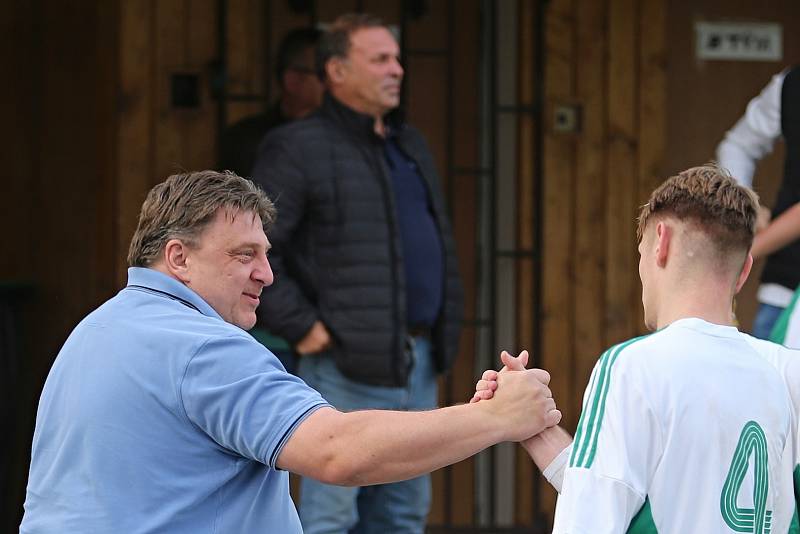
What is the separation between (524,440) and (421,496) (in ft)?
6.38

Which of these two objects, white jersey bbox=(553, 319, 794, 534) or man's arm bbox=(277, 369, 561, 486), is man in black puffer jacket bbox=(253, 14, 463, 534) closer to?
man's arm bbox=(277, 369, 561, 486)

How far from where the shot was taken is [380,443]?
2.55m

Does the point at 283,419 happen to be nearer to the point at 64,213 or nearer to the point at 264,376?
the point at 264,376

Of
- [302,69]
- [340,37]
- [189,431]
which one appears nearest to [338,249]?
[340,37]

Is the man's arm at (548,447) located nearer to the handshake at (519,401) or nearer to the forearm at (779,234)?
the handshake at (519,401)

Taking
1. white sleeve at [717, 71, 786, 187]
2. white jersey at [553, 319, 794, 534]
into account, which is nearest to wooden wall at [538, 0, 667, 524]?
white sleeve at [717, 71, 786, 187]

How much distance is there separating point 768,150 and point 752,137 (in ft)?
0.27

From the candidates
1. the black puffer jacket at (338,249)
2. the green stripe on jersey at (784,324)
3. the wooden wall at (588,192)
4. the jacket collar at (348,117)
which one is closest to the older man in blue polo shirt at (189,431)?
the green stripe on jersey at (784,324)

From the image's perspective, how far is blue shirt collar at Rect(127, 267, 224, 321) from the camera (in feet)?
9.01

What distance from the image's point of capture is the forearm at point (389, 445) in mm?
2531

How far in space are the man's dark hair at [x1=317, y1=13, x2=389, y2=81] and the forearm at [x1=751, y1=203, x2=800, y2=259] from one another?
61.1 inches

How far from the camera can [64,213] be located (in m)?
6.36

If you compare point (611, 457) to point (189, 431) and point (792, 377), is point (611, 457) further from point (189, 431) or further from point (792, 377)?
point (189, 431)

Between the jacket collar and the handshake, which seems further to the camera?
the jacket collar
